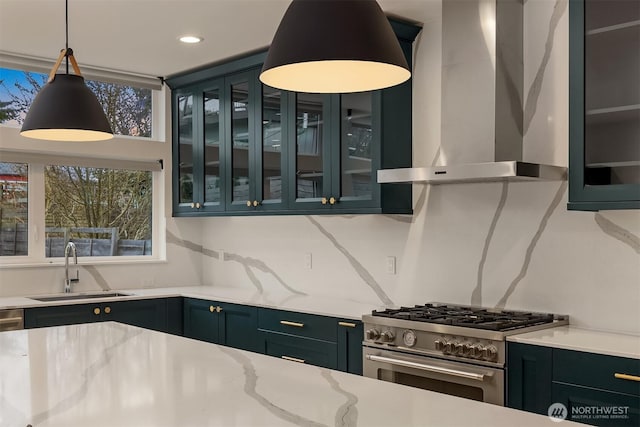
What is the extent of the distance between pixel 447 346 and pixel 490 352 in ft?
0.71

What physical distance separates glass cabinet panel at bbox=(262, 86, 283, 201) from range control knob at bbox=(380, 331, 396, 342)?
137 centimetres

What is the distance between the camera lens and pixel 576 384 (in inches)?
107

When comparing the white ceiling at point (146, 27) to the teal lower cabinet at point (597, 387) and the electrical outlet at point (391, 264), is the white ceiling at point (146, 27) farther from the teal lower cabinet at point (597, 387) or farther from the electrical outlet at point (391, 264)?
the teal lower cabinet at point (597, 387)

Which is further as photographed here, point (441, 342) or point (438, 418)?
point (441, 342)

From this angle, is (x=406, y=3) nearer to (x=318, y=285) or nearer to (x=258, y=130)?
(x=258, y=130)

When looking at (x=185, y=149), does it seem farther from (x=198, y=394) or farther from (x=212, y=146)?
(x=198, y=394)

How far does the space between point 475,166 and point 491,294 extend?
2.65ft

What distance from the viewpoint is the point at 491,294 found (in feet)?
12.0

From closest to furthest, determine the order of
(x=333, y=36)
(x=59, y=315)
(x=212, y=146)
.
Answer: (x=333, y=36)
(x=59, y=315)
(x=212, y=146)

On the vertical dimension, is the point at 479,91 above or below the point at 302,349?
above

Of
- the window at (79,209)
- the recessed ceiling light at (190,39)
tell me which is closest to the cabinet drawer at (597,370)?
the recessed ceiling light at (190,39)

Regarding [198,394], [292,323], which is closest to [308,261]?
[292,323]

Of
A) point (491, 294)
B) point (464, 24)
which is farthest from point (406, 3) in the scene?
point (491, 294)

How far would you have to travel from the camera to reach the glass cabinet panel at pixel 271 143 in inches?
174
